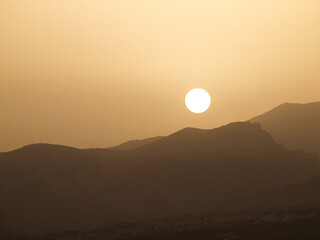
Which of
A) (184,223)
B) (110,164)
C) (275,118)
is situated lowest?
(184,223)

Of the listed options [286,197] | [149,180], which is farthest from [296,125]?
[149,180]

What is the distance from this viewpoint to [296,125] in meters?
151

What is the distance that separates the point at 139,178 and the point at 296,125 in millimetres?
A: 59196

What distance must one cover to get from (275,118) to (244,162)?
4948 centimetres

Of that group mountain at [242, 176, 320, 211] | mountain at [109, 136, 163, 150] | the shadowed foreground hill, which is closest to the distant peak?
the shadowed foreground hill

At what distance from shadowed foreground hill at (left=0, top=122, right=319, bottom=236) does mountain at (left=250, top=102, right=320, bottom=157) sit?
23.6 meters

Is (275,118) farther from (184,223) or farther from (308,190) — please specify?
(184,223)

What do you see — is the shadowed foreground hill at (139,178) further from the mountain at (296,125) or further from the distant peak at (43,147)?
the mountain at (296,125)

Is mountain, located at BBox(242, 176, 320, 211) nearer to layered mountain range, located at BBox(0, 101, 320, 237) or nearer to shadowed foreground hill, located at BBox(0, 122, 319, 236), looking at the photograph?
layered mountain range, located at BBox(0, 101, 320, 237)

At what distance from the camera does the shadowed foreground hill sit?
337ft

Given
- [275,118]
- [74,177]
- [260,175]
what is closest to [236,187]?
[260,175]

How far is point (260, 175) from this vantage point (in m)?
111

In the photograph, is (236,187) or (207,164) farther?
(207,164)

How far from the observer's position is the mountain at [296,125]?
144 metres
